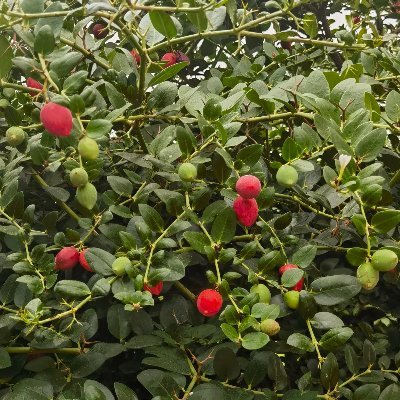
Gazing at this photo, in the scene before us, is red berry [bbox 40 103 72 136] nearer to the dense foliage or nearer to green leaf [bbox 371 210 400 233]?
the dense foliage

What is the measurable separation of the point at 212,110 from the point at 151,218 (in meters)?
0.16

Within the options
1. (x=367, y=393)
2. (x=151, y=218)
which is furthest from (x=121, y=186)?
(x=367, y=393)

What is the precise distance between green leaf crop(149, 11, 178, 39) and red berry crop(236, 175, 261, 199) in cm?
30

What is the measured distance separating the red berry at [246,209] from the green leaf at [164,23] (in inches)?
12.0

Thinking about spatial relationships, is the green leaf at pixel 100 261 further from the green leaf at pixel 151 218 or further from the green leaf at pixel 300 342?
the green leaf at pixel 300 342

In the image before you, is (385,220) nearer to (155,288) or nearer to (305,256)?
(305,256)

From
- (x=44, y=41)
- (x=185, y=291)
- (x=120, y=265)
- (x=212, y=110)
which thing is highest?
(x=44, y=41)

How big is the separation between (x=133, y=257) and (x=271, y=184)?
27 centimetres

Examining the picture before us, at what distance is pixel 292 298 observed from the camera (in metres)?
0.75

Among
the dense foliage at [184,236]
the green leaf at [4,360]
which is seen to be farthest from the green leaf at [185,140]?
the green leaf at [4,360]

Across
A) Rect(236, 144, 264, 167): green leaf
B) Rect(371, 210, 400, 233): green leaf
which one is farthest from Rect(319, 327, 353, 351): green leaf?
Rect(236, 144, 264, 167): green leaf

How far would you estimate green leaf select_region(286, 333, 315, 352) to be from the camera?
72cm

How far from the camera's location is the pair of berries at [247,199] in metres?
0.71

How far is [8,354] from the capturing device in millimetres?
742
